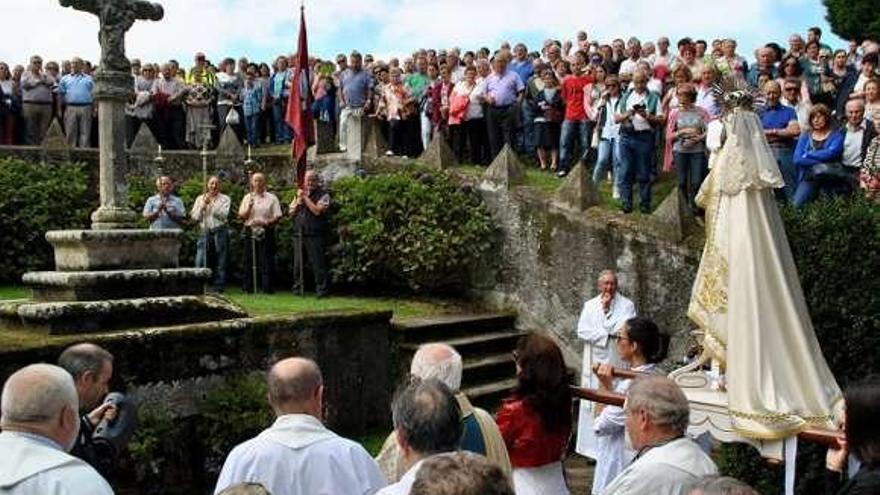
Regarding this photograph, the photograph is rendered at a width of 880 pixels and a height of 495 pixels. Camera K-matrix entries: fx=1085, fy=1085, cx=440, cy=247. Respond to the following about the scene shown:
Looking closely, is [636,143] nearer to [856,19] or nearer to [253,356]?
[253,356]

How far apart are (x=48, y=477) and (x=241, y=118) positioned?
55.4 feet

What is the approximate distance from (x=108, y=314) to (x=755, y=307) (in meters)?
5.86

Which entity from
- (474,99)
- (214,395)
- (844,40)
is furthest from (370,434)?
(844,40)

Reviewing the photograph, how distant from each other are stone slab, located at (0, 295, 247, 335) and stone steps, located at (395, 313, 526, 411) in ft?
9.04

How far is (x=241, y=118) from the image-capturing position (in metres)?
20.3

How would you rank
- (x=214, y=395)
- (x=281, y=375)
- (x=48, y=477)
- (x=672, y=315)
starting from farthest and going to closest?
(x=672, y=315) → (x=214, y=395) → (x=281, y=375) → (x=48, y=477)

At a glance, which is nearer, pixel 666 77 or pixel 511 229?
pixel 511 229

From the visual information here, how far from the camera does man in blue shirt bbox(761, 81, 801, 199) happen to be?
12.4m

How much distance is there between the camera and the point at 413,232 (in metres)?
15.2

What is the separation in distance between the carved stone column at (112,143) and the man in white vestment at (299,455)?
6.18 metres

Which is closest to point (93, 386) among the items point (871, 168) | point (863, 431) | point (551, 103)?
point (863, 431)

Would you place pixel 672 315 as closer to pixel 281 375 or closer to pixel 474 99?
pixel 474 99

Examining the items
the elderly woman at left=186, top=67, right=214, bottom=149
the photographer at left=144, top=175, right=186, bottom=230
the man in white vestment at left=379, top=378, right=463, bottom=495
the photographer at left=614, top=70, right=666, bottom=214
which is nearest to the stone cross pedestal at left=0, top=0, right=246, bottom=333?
the photographer at left=144, top=175, right=186, bottom=230

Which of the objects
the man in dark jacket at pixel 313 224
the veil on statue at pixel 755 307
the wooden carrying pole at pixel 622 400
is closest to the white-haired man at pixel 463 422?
the wooden carrying pole at pixel 622 400
